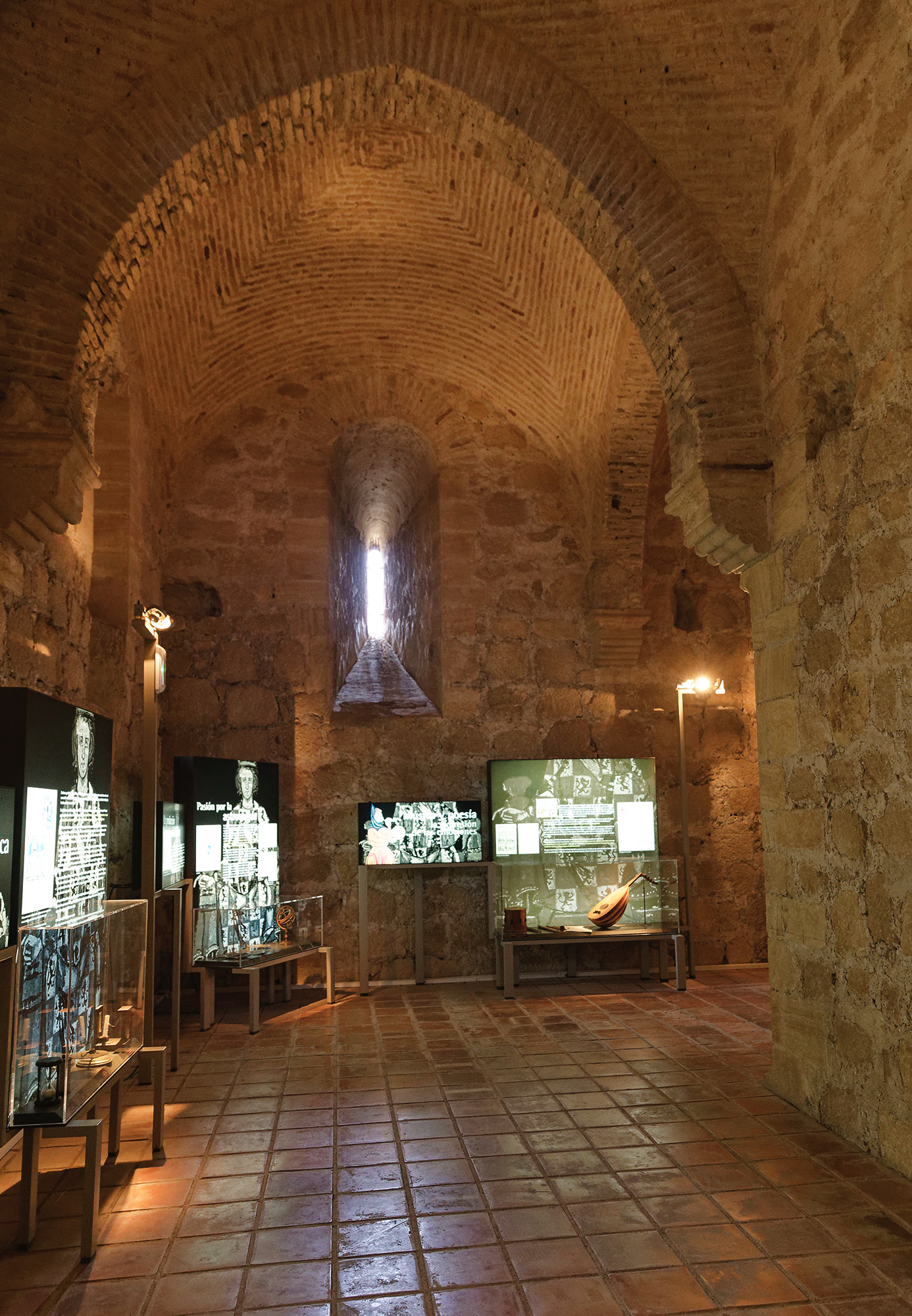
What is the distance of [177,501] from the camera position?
7566 millimetres

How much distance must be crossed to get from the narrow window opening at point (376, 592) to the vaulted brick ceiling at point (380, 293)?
257 centimetres

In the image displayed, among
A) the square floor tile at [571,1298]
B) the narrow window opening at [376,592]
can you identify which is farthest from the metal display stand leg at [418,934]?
the square floor tile at [571,1298]

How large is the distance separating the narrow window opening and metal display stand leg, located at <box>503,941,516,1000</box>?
3794mm

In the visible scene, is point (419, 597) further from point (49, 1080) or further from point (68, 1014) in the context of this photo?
point (49, 1080)

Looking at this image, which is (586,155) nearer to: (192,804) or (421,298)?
(421,298)

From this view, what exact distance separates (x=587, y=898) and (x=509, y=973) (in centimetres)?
84

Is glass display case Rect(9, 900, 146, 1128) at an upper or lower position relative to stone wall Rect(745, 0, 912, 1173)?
lower

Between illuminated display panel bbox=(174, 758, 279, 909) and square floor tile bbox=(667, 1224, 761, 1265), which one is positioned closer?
square floor tile bbox=(667, 1224, 761, 1265)

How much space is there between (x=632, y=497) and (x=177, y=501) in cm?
359

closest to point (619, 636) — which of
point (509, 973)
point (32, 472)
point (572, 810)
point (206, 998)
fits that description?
point (572, 810)

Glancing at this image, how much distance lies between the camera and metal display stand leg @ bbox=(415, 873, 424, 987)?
23.4ft

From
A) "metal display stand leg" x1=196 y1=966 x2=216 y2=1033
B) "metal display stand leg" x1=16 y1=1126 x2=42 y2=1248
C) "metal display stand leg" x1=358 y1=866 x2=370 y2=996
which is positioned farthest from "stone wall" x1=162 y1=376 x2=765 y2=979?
"metal display stand leg" x1=16 y1=1126 x2=42 y2=1248

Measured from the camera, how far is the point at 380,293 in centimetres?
712

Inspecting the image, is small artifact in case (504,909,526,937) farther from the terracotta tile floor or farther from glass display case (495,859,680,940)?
the terracotta tile floor
